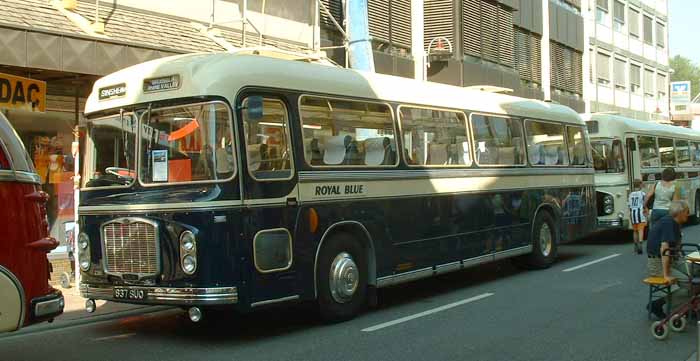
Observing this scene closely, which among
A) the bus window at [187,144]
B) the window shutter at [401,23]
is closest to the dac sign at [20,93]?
the bus window at [187,144]

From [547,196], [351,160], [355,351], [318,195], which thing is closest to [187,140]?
[318,195]

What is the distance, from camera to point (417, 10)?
22844mm

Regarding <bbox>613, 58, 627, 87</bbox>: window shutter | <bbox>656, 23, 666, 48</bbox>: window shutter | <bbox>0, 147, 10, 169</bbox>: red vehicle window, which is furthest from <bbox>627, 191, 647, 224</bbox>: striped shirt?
<bbox>656, 23, 666, 48</bbox>: window shutter

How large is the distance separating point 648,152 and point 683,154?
373 cm

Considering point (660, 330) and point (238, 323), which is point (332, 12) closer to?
point (238, 323)

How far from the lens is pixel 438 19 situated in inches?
918

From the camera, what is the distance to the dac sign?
9.95 metres

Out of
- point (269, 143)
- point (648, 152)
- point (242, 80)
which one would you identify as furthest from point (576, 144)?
point (242, 80)

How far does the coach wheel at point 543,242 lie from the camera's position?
1338 cm

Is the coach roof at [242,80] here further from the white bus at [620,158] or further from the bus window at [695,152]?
the bus window at [695,152]

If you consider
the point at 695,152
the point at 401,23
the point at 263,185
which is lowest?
the point at 263,185

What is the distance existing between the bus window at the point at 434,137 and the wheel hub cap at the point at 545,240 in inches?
118

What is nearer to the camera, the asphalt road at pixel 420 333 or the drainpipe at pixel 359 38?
the asphalt road at pixel 420 333

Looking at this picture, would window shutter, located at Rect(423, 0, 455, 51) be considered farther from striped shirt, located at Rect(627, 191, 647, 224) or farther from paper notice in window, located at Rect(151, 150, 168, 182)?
paper notice in window, located at Rect(151, 150, 168, 182)
